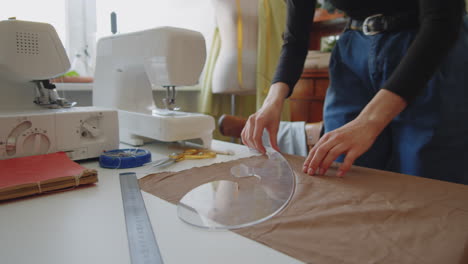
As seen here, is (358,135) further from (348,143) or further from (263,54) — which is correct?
(263,54)

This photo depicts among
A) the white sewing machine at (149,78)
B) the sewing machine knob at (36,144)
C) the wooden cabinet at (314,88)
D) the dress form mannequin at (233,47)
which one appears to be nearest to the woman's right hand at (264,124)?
the white sewing machine at (149,78)

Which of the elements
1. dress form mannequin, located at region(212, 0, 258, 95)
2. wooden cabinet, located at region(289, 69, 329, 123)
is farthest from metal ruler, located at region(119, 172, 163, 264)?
wooden cabinet, located at region(289, 69, 329, 123)

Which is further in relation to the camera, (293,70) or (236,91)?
(236,91)

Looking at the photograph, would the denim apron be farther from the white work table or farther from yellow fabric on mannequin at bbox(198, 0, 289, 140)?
yellow fabric on mannequin at bbox(198, 0, 289, 140)

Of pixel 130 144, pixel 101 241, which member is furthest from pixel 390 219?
pixel 130 144

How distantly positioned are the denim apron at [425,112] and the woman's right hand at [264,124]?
28cm

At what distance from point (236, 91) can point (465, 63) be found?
117cm

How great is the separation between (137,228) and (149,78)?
60 centimetres

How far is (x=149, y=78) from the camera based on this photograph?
95 centimetres

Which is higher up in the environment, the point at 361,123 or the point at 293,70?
the point at 293,70

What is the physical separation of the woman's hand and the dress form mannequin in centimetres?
117

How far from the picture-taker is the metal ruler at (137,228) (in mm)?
366

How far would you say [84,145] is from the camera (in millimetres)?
812

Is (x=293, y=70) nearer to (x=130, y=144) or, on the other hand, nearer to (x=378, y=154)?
(x=378, y=154)
